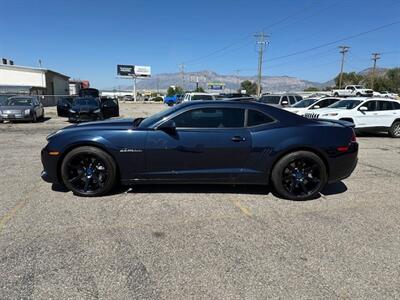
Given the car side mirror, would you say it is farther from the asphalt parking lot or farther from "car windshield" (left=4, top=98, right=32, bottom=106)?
"car windshield" (left=4, top=98, right=32, bottom=106)

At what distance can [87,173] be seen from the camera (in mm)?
4727

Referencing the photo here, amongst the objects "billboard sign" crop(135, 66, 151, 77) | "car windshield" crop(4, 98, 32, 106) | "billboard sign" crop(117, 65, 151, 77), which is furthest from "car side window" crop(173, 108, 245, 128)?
"billboard sign" crop(135, 66, 151, 77)

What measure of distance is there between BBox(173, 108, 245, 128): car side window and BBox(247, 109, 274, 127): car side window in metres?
0.11

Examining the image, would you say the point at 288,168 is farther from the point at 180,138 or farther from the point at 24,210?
the point at 24,210

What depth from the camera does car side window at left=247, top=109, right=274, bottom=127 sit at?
15.6 feet

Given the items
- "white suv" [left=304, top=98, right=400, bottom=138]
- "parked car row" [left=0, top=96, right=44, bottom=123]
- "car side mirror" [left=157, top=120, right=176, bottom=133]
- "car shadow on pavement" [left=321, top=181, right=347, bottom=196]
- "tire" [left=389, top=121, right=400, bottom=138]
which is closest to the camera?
"car side mirror" [left=157, top=120, right=176, bottom=133]

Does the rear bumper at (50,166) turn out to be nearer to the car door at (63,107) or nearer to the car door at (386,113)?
the car door at (386,113)

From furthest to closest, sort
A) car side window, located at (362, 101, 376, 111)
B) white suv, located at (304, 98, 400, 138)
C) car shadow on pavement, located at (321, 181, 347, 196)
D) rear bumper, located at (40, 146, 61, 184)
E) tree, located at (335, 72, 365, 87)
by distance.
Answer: tree, located at (335, 72, 365, 87), car side window, located at (362, 101, 376, 111), white suv, located at (304, 98, 400, 138), car shadow on pavement, located at (321, 181, 347, 196), rear bumper, located at (40, 146, 61, 184)

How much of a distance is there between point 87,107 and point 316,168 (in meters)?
14.5

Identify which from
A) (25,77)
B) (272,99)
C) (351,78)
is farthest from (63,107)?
(351,78)

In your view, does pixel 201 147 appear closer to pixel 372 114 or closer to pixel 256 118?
pixel 256 118

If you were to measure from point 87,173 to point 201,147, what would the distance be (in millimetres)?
1744

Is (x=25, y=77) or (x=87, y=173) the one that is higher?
(x=25, y=77)

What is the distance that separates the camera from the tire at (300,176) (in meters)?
4.74
